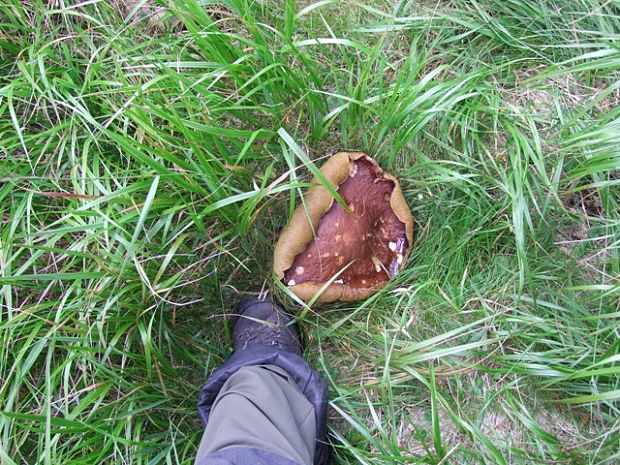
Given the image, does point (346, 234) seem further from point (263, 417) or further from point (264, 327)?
point (263, 417)

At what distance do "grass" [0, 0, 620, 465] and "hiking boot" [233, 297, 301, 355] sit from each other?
0.07m

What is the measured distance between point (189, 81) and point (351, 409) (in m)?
1.29

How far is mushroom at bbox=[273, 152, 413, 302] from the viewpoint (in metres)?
1.90

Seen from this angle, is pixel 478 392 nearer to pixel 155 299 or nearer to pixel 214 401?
pixel 214 401

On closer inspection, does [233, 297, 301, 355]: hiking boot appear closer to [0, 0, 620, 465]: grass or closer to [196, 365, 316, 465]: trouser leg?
[0, 0, 620, 465]: grass

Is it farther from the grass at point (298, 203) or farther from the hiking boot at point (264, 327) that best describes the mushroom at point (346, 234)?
the hiking boot at point (264, 327)

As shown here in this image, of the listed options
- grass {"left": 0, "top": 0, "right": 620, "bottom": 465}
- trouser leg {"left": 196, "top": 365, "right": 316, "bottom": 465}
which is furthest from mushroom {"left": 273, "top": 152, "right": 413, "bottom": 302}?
trouser leg {"left": 196, "top": 365, "right": 316, "bottom": 465}

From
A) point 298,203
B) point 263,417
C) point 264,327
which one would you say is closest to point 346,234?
point 298,203

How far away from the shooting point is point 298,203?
6.50 feet

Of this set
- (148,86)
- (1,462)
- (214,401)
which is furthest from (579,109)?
(1,462)

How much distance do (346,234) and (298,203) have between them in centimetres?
23

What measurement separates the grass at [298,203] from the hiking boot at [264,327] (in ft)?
0.22

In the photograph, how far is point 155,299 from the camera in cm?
184

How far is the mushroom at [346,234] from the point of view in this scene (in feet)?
6.23
